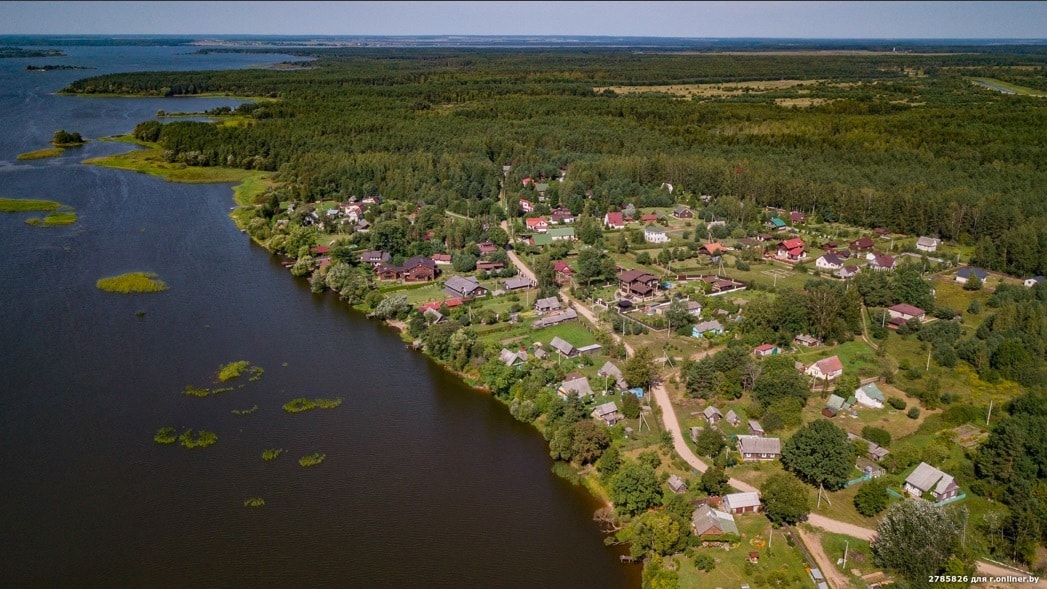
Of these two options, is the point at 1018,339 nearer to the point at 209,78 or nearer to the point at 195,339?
the point at 195,339

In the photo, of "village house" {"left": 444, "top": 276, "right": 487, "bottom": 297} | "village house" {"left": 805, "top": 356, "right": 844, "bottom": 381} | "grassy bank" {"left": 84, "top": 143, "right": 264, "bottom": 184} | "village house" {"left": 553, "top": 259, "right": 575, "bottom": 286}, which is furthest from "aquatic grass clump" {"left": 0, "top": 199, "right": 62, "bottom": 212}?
"village house" {"left": 805, "top": 356, "right": 844, "bottom": 381}

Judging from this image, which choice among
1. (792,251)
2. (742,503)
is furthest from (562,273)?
(742,503)

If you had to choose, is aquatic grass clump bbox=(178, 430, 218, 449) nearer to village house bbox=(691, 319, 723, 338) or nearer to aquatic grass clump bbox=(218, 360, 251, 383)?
aquatic grass clump bbox=(218, 360, 251, 383)

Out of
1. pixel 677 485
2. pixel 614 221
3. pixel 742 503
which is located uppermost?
pixel 614 221

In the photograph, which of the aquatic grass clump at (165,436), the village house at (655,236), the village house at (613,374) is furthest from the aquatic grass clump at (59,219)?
the village house at (613,374)

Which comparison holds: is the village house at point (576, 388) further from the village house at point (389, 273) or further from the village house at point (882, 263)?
the village house at point (882, 263)

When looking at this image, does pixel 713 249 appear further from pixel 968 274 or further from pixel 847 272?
pixel 968 274

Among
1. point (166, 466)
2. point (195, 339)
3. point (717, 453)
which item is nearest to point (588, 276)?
point (717, 453)
